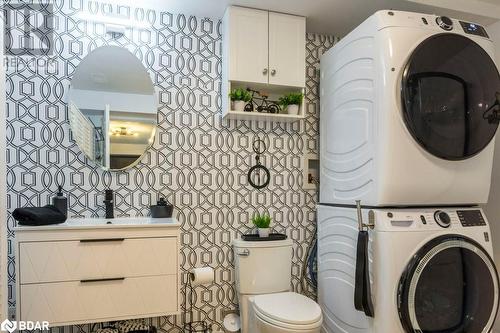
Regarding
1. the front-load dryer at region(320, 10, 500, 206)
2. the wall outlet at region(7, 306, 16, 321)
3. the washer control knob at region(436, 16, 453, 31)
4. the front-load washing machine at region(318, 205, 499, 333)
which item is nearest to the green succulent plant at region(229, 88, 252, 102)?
the front-load dryer at region(320, 10, 500, 206)

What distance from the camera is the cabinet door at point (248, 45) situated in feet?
7.41

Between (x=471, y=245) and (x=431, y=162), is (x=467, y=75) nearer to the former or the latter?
(x=431, y=162)

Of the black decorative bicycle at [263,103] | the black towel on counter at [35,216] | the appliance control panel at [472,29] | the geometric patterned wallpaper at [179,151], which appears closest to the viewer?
the black towel on counter at [35,216]

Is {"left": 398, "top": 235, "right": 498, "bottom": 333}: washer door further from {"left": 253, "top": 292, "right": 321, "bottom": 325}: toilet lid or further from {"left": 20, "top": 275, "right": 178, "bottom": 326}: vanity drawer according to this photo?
{"left": 20, "top": 275, "right": 178, "bottom": 326}: vanity drawer

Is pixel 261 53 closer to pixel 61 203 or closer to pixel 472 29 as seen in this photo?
pixel 472 29

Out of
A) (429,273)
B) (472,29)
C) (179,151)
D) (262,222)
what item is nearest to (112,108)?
(179,151)

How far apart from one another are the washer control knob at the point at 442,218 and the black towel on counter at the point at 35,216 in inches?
88.0

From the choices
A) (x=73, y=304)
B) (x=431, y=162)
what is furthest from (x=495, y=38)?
(x=73, y=304)

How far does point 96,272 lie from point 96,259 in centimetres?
8

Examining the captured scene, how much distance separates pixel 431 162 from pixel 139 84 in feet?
6.58

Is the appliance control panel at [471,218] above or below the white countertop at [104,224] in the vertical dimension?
above

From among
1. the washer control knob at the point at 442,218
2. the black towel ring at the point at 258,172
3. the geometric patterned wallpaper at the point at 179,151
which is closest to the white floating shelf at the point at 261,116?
the geometric patterned wallpaper at the point at 179,151

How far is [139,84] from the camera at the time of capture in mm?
2277

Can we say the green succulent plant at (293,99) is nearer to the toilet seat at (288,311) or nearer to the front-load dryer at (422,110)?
the front-load dryer at (422,110)
